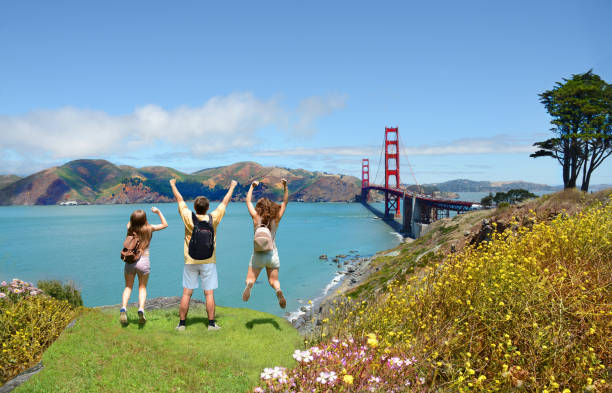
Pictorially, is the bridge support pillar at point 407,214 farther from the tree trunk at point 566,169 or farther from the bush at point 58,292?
the bush at point 58,292

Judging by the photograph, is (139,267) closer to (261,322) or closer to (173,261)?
(261,322)

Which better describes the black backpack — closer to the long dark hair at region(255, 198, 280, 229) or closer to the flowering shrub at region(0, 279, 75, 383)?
the long dark hair at region(255, 198, 280, 229)

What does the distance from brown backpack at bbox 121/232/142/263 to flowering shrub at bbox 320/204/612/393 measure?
4090 millimetres

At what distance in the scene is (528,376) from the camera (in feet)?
13.1

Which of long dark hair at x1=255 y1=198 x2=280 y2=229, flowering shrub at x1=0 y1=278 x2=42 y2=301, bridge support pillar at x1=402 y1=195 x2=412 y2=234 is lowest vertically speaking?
bridge support pillar at x1=402 y1=195 x2=412 y2=234

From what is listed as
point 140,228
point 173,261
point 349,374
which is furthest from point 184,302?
point 173,261

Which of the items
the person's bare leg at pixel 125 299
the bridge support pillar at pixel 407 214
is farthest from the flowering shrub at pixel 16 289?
the bridge support pillar at pixel 407 214

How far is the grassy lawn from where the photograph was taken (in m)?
4.89

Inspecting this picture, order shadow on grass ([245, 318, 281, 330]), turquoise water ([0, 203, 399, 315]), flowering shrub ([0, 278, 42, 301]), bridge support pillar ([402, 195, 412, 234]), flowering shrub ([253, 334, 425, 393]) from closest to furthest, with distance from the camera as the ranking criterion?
flowering shrub ([253, 334, 425, 393]) < shadow on grass ([245, 318, 281, 330]) < flowering shrub ([0, 278, 42, 301]) < turquoise water ([0, 203, 399, 315]) < bridge support pillar ([402, 195, 412, 234])

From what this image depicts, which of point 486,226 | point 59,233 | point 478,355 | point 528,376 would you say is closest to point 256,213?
point 478,355

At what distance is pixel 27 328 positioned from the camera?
21.3ft

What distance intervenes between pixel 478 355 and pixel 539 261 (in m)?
2.39

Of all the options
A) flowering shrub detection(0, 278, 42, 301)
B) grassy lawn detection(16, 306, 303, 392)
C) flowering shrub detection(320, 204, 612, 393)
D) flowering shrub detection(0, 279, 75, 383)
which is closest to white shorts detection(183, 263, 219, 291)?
grassy lawn detection(16, 306, 303, 392)

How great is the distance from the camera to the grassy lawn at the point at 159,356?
4.89 m
